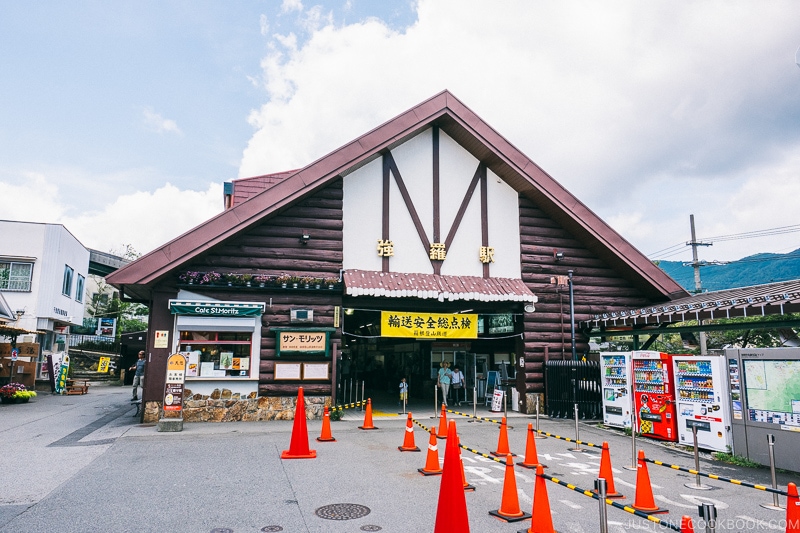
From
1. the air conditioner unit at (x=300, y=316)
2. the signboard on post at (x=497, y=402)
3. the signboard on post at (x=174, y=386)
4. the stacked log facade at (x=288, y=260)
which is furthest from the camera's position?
the signboard on post at (x=497, y=402)

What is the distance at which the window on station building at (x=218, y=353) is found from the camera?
1396 centimetres

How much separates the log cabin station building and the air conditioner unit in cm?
4

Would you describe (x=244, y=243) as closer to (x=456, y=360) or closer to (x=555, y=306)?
(x=555, y=306)

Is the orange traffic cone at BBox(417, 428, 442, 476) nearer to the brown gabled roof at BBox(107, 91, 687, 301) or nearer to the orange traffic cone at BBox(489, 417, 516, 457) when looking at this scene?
the orange traffic cone at BBox(489, 417, 516, 457)

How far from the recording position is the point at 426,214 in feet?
53.1

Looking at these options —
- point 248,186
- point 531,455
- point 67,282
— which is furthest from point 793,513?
point 67,282

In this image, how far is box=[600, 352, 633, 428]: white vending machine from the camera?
1351 cm

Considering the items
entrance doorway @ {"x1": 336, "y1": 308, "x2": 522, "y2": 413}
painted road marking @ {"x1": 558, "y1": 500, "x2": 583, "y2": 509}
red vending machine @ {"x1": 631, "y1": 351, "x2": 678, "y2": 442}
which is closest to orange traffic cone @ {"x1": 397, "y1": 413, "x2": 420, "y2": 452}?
painted road marking @ {"x1": 558, "y1": 500, "x2": 583, "y2": 509}

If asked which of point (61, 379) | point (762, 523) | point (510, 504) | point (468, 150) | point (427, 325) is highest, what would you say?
point (468, 150)

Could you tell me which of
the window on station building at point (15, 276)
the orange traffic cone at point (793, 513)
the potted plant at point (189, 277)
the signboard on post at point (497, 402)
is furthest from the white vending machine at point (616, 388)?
the window on station building at point (15, 276)

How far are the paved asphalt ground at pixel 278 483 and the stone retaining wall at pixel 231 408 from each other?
0.91 meters

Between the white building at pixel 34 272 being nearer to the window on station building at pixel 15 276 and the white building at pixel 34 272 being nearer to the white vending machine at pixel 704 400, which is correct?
the window on station building at pixel 15 276

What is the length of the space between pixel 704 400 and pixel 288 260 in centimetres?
1054

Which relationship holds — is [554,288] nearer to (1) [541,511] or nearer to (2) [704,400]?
(2) [704,400]
